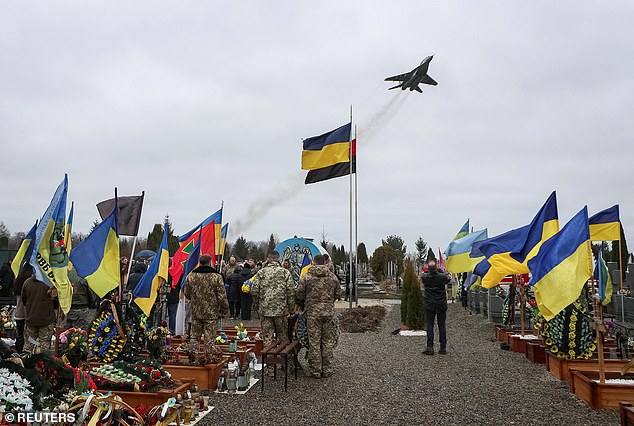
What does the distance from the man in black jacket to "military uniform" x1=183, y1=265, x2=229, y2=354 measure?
4933mm

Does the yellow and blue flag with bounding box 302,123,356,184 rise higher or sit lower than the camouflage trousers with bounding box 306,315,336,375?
higher

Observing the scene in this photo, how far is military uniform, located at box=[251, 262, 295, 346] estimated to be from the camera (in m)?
9.67

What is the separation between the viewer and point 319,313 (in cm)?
930

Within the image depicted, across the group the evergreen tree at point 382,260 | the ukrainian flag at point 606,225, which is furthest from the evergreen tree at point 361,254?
the ukrainian flag at point 606,225

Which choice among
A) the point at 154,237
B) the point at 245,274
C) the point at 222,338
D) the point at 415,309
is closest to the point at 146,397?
the point at 222,338

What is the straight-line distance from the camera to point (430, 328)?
38.8 feet

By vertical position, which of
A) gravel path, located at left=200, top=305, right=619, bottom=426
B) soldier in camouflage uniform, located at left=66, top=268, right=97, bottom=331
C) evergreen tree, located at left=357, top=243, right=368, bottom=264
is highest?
evergreen tree, located at left=357, top=243, right=368, bottom=264

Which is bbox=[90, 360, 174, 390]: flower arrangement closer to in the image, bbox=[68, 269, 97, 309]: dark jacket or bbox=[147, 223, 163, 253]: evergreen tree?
bbox=[68, 269, 97, 309]: dark jacket

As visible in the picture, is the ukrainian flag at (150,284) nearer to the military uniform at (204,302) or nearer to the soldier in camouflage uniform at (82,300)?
the military uniform at (204,302)

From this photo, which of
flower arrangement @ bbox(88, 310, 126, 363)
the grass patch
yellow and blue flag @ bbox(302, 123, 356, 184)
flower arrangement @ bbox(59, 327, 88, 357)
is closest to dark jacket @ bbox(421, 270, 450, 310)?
the grass patch

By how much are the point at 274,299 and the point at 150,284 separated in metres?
2.18

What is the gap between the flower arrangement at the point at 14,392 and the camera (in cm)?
451

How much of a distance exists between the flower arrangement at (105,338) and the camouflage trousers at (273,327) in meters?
2.59

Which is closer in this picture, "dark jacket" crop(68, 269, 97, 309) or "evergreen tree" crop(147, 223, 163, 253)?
"dark jacket" crop(68, 269, 97, 309)
